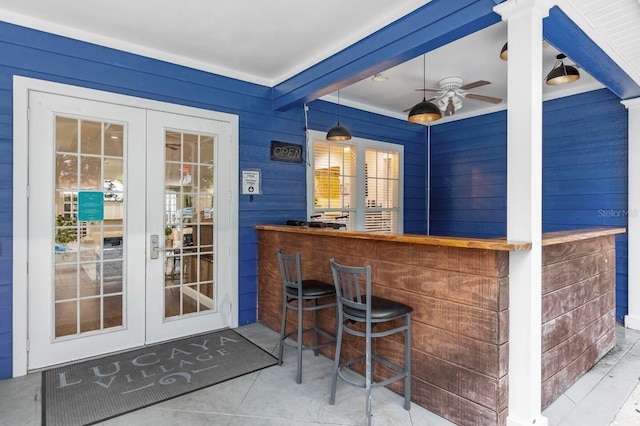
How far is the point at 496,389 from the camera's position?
6.79 ft

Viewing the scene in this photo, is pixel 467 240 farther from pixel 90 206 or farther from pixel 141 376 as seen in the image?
pixel 90 206

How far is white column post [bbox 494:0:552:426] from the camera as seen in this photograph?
2.06 metres

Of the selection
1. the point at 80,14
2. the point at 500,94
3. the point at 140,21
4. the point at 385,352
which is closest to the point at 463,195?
the point at 500,94

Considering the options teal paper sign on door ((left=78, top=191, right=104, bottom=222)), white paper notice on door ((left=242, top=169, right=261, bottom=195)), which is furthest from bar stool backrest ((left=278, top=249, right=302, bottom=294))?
teal paper sign on door ((left=78, top=191, right=104, bottom=222))

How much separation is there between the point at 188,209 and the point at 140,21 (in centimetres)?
166

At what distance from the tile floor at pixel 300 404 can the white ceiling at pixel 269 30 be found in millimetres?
2484

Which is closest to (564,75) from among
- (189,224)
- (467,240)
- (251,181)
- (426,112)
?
(426,112)

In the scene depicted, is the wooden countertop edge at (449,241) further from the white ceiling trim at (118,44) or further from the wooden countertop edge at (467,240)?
the white ceiling trim at (118,44)

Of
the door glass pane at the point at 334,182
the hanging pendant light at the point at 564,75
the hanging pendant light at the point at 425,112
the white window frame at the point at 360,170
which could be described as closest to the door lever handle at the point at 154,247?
the white window frame at the point at 360,170

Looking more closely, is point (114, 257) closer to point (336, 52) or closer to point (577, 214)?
point (336, 52)

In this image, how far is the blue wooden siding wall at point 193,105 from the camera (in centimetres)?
284

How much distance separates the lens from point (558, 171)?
4.61m

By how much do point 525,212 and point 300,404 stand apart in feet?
6.00

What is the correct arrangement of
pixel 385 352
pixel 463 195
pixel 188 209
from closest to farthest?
pixel 385 352 → pixel 188 209 → pixel 463 195
